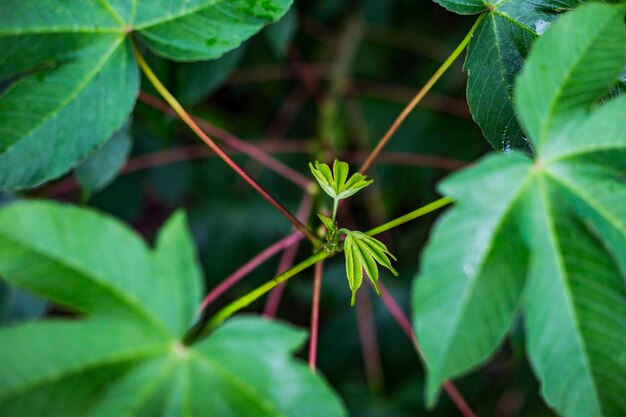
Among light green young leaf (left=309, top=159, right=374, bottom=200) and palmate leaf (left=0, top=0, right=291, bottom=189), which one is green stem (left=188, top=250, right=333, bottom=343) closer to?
light green young leaf (left=309, top=159, right=374, bottom=200)

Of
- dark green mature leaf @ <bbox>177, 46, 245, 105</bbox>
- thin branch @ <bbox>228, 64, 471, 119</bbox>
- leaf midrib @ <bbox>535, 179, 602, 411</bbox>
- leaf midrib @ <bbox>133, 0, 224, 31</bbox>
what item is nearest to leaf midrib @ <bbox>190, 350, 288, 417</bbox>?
leaf midrib @ <bbox>535, 179, 602, 411</bbox>

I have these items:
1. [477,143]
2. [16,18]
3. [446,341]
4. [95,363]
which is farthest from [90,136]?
[477,143]

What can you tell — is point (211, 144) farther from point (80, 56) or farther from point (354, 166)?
point (354, 166)

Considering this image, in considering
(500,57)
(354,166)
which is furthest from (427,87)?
(354,166)

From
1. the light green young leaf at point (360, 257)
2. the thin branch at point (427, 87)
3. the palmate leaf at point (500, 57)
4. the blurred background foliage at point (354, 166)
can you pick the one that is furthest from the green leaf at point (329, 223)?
the blurred background foliage at point (354, 166)

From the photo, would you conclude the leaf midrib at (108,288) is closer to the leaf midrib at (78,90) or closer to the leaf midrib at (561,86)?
the leaf midrib at (78,90)

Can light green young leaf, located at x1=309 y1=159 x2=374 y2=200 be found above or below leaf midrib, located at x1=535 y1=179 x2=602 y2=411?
above
